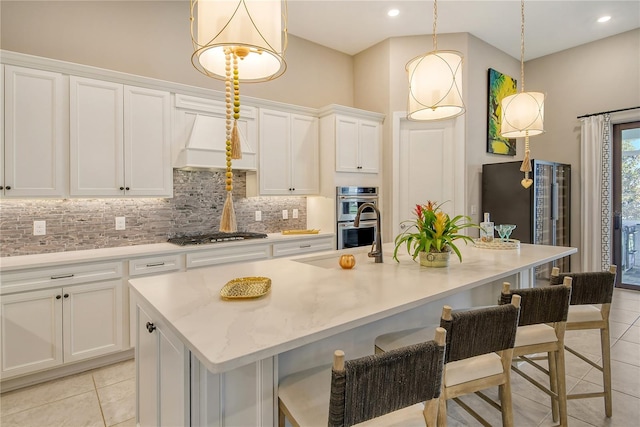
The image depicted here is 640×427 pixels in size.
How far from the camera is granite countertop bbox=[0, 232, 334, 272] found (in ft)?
Answer: 8.11

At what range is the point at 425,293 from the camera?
1527 millimetres

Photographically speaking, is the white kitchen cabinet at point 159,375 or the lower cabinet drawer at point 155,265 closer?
the white kitchen cabinet at point 159,375

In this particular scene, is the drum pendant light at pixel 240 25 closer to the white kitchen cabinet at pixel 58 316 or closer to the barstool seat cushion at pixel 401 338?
the barstool seat cushion at pixel 401 338

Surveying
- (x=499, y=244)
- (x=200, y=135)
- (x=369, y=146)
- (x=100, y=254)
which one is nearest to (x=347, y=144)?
(x=369, y=146)

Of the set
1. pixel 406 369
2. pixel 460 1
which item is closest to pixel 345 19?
pixel 460 1

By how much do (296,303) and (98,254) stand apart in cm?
224

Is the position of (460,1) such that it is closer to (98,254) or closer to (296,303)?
(296,303)

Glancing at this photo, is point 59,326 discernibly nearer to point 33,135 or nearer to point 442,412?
point 33,135

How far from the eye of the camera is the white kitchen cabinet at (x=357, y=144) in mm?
4219

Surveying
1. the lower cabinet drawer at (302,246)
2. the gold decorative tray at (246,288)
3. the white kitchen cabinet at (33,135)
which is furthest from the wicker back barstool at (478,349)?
the white kitchen cabinet at (33,135)

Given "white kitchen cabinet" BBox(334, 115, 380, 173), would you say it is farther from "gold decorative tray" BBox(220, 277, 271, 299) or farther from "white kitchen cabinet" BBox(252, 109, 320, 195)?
"gold decorative tray" BBox(220, 277, 271, 299)

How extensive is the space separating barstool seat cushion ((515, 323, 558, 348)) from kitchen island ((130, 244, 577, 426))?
1.04 ft

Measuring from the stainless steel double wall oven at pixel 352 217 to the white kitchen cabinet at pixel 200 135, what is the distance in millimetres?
1286

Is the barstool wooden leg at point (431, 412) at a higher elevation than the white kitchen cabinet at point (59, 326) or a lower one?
higher
